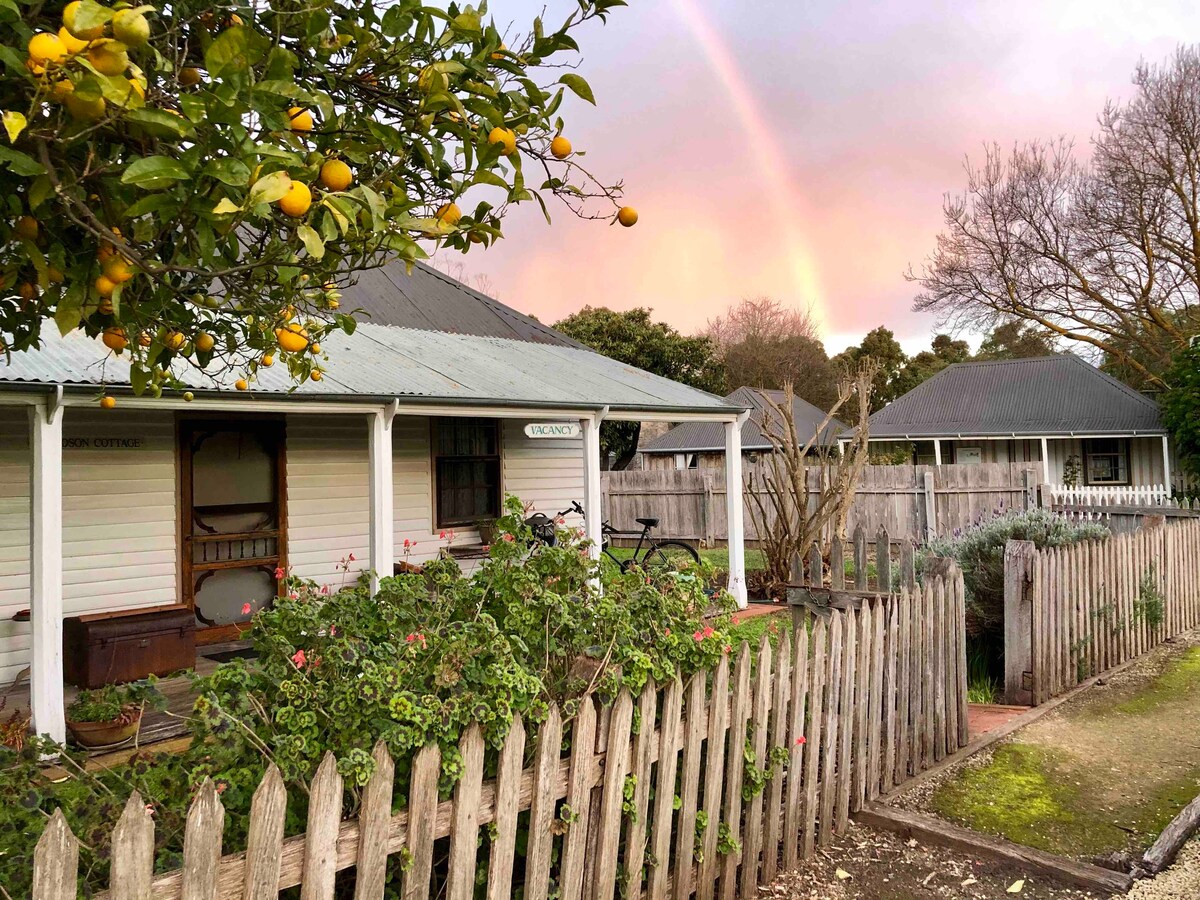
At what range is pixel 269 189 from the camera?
144cm

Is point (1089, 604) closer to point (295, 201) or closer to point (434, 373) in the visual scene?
point (434, 373)

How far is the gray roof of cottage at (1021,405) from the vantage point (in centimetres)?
2495

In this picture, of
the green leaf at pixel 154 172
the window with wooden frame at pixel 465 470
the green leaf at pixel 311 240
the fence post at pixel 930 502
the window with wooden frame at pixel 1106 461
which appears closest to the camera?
the green leaf at pixel 154 172

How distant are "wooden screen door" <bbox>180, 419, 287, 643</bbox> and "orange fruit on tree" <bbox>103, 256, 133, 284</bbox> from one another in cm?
759

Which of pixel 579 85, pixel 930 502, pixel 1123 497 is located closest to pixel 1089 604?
pixel 579 85

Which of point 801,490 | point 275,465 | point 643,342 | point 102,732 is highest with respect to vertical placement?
point 643,342

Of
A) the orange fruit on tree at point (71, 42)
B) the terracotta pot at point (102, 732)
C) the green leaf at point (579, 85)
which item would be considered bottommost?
the terracotta pot at point (102, 732)

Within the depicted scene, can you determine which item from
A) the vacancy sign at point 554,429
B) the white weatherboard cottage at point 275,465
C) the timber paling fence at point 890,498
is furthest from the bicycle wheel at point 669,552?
the timber paling fence at point 890,498

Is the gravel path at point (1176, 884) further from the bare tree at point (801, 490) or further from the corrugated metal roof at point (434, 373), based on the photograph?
the bare tree at point (801, 490)

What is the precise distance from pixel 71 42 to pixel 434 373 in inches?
305

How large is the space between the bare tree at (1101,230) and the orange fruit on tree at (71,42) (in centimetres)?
2991

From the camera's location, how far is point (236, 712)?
2387mm

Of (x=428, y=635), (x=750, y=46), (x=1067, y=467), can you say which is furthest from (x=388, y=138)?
(x=1067, y=467)

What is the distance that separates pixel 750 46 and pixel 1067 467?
64.3 feet
